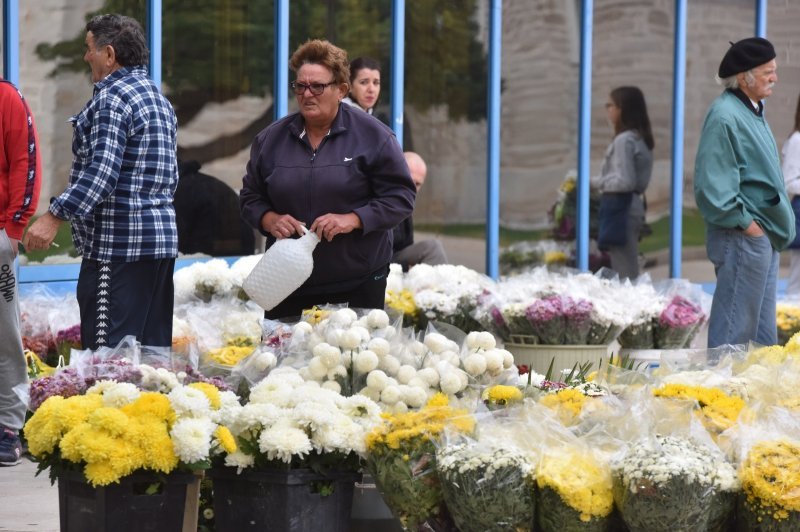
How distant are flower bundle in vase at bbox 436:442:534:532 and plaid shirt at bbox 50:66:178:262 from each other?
91.2 inches

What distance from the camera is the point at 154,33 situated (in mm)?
8195

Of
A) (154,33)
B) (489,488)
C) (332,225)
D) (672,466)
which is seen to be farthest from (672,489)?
(154,33)

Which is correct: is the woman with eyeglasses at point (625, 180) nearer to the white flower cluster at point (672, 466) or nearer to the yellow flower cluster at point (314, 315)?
the yellow flower cluster at point (314, 315)

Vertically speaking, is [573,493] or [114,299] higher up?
[114,299]

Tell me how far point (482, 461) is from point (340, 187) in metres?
2.07

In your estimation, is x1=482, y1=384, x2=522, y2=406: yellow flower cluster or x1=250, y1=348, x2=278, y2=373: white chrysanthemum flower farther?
x1=250, y1=348, x2=278, y2=373: white chrysanthemum flower

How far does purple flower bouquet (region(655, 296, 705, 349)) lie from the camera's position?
25.9 ft

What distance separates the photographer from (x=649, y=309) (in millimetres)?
7828

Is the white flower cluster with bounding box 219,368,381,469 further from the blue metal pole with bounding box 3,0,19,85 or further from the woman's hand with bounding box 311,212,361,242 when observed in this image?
the blue metal pole with bounding box 3,0,19,85

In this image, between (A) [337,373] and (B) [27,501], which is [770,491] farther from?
(B) [27,501]

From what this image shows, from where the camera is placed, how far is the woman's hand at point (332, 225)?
5402mm

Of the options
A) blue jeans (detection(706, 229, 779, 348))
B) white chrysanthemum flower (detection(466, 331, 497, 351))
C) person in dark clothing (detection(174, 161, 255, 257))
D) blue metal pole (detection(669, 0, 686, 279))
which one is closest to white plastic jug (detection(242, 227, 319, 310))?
white chrysanthemum flower (detection(466, 331, 497, 351))

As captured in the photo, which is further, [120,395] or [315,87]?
[315,87]

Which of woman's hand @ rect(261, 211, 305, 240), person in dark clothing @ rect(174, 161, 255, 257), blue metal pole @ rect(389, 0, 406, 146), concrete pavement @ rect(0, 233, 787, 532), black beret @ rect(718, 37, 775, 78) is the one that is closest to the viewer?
concrete pavement @ rect(0, 233, 787, 532)
